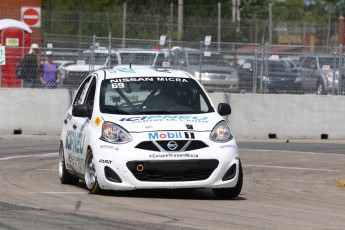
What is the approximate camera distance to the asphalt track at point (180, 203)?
35.8ft

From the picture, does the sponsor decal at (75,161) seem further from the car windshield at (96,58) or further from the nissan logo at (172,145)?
the car windshield at (96,58)

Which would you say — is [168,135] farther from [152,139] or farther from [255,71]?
[255,71]

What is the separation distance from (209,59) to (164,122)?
15753 millimetres

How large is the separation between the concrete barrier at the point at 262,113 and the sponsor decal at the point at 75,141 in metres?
10.7

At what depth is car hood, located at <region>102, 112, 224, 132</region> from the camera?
1305 centimetres

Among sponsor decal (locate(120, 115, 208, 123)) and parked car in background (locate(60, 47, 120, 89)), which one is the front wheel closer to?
parked car in background (locate(60, 47, 120, 89))

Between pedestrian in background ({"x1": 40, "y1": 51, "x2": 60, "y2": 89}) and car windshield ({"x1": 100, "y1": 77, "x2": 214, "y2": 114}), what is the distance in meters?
13.2

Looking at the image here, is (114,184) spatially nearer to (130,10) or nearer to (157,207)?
(157,207)

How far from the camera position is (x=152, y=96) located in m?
14.0

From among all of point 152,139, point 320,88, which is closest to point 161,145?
point 152,139

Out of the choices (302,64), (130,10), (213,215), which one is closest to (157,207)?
(213,215)

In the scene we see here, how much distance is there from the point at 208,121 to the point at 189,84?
1.16 metres

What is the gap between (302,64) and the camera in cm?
2920

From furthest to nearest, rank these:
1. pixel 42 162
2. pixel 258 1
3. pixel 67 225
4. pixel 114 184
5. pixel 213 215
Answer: pixel 258 1
pixel 42 162
pixel 114 184
pixel 213 215
pixel 67 225
